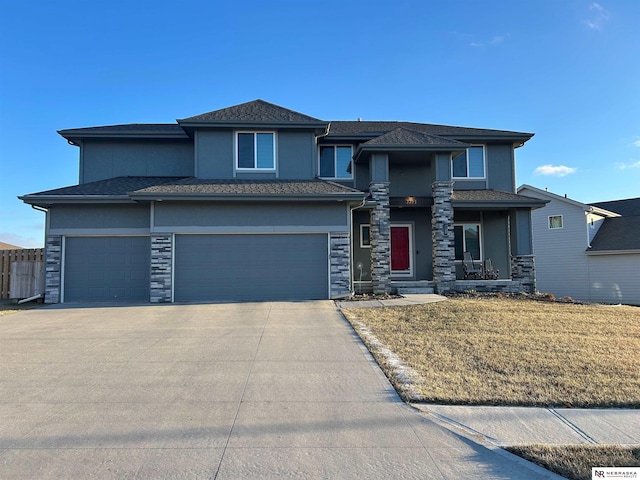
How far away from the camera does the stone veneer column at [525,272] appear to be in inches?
600

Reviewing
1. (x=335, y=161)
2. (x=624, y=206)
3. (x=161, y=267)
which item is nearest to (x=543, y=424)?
(x=161, y=267)

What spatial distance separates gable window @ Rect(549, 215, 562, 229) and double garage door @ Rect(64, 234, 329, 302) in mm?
15220

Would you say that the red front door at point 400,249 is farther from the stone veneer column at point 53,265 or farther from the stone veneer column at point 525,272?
the stone veneer column at point 53,265

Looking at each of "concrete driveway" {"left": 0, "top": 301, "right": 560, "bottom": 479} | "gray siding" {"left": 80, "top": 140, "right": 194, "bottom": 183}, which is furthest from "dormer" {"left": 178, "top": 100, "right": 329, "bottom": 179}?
"concrete driveway" {"left": 0, "top": 301, "right": 560, "bottom": 479}

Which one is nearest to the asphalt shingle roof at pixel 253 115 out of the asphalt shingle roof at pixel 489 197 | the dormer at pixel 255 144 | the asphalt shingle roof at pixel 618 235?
the dormer at pixel 255 144

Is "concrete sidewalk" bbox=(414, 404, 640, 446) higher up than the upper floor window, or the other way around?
the upper floor window

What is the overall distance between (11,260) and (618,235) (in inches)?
1015

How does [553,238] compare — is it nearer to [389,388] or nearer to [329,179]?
[329,179]

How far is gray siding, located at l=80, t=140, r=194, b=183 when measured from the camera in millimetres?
15414

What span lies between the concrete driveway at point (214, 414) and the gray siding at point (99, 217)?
5.55 meters

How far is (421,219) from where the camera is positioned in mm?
16500

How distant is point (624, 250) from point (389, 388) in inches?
762
